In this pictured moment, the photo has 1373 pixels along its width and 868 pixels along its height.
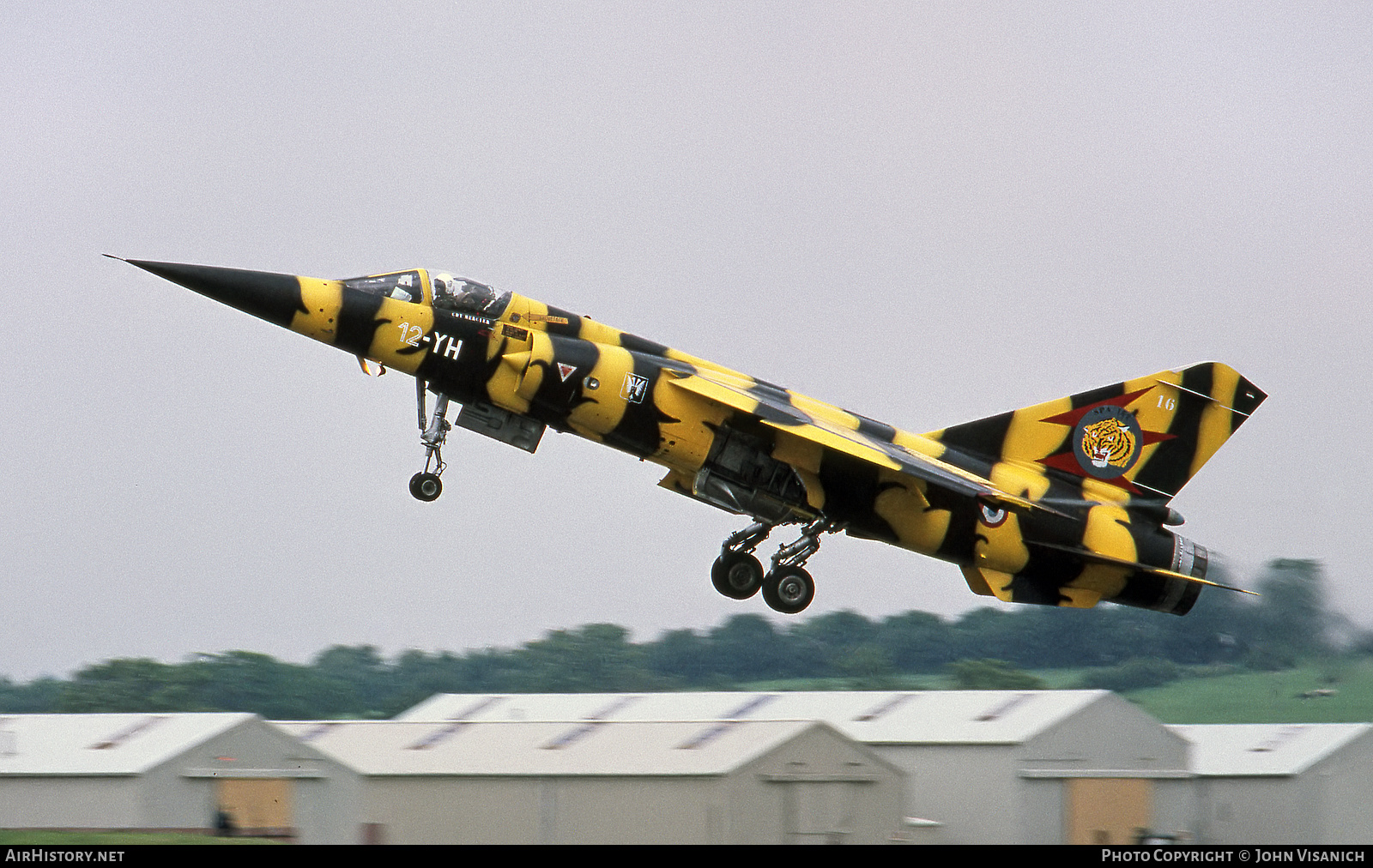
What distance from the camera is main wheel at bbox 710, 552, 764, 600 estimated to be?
23078 millimetres

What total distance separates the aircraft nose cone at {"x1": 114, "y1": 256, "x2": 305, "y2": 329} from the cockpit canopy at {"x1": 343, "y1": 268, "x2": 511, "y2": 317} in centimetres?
79

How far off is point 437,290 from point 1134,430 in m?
10.6

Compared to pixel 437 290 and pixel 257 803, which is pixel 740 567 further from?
pixel 257 803

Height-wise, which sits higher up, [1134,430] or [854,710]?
[1134,430]

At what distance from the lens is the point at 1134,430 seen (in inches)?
947

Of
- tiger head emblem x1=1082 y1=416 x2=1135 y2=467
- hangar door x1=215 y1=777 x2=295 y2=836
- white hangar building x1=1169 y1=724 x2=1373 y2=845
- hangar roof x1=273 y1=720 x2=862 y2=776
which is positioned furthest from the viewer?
white hangar building x1=1169 y1=724 x2=1373 y2=845

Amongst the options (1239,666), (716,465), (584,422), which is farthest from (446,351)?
(1239,666)

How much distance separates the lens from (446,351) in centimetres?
2092

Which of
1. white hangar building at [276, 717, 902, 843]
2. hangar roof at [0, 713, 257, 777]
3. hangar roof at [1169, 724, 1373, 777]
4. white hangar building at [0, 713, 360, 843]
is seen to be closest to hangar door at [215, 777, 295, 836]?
white hangar building at [0, 713, 360, 843]

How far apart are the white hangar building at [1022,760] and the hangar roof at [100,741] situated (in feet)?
14.9

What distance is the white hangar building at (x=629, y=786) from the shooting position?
22.0 meters

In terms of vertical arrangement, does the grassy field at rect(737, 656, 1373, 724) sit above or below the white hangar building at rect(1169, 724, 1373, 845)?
above

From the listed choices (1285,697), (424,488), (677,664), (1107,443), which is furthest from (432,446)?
(677,664)

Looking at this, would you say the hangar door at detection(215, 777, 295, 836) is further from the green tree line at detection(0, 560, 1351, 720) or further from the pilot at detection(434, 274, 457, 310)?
the green tree line at detection(0, 560, 1351, 720)
